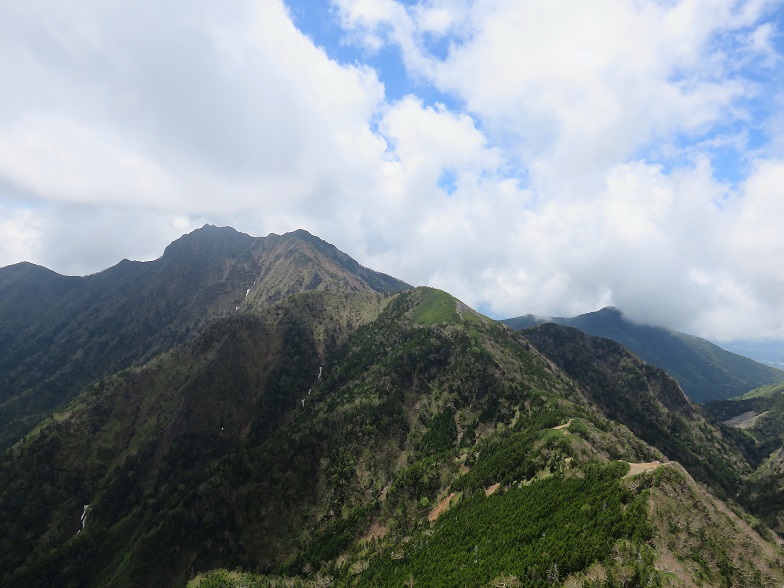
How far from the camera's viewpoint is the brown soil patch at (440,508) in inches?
5753

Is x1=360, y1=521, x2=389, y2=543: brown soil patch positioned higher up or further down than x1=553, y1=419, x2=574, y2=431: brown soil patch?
further down

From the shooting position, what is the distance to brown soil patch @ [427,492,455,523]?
14612cm

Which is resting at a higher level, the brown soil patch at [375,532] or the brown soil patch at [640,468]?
the brown soil patch at [640,468]

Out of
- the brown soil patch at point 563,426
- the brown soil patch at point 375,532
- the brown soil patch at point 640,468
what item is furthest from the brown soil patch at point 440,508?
the brown soil patch at point 640,468

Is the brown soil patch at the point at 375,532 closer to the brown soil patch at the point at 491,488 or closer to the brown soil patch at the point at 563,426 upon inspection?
the brown soil patch at the point at 491,488

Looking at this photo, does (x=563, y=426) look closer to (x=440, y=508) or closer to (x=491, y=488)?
(x=491, y=488)

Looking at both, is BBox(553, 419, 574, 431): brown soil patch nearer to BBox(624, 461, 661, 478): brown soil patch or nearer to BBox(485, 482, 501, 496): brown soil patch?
BBox(485, 482, 501, 496): brown soil patch

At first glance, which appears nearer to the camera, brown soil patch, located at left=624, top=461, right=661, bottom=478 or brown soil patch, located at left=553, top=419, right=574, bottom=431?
brown soil patch, located at left=624, top=461, right=661, bottom=478

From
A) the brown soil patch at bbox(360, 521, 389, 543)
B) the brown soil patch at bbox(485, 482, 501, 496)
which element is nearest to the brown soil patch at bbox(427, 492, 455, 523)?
the brown soil patch at bbox(485, 482, 501, 496)

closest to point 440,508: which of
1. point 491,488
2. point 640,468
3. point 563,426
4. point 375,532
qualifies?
point 491,488

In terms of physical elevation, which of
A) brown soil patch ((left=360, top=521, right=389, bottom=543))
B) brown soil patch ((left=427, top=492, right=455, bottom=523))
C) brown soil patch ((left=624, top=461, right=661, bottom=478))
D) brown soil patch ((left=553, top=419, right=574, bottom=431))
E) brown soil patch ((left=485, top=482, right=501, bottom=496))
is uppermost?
brown soil patch ((left=553, top=419, right=574, bottom=431))

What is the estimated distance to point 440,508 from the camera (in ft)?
491

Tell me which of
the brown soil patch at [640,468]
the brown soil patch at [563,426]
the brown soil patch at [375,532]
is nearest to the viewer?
the brown soil patch at [640,468]

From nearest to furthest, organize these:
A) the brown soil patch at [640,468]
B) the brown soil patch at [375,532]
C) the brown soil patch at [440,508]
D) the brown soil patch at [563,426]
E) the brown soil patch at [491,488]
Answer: the brown soil patch at [640,468] → the brown soil patch at [491,488] → the brown soil patch at [563,426] → the brown soil patch at [440,508] → the brown soil patch at [375,532]
